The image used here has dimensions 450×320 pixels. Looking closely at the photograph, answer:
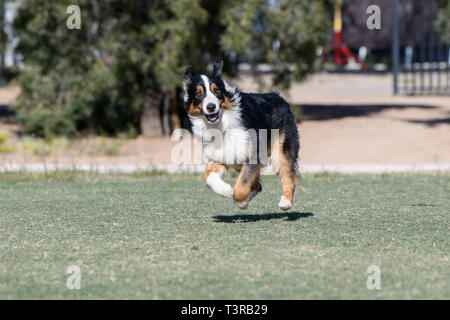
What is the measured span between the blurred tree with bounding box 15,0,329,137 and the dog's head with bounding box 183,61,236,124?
10186 mm

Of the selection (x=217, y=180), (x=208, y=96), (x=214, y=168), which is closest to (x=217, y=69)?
(x=208, y=96)

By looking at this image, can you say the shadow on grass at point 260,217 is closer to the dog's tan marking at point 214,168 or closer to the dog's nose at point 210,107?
the dog's tan marking at point 214,168

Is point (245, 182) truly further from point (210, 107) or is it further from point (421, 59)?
point (421, 59)

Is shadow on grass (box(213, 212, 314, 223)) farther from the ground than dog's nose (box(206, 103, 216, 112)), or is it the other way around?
dog's nose (box(206, 103, 216, 112))

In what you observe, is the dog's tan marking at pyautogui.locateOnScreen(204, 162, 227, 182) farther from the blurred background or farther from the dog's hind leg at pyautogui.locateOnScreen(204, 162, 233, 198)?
the blurred background

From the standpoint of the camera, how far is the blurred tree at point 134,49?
18781mm

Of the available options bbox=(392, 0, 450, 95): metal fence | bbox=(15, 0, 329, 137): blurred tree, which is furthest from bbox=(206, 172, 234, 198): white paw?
bbox=(392, 0, 450, 95): metal fence

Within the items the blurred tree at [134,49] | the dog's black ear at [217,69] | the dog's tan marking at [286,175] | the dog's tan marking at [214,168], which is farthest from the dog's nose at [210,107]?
the blurred tree at [134,49]

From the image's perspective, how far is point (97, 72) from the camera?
18938 mm

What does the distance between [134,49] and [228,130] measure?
1115 cm

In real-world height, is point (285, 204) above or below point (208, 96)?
below

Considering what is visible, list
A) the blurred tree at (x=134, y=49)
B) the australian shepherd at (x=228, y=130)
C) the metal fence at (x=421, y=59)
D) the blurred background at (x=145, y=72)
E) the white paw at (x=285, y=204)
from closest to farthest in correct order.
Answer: the australian shepherd at (x=228, y=130), the white paw at (x=285, y=204), the blurred background at (x=145, y=72), the blurred tree at (x=134, y=49), the metal fence at (x=421, y=59)

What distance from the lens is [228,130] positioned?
833cm

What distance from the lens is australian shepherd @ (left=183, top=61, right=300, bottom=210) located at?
8164mm
